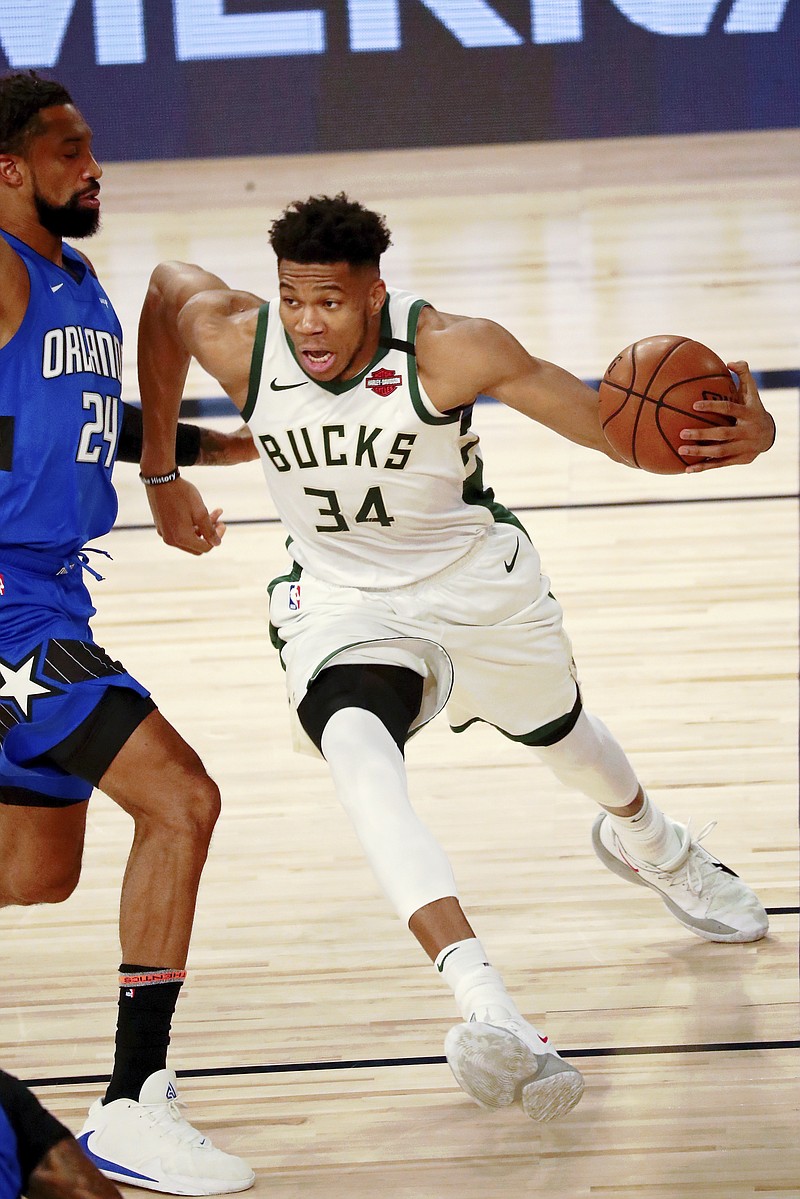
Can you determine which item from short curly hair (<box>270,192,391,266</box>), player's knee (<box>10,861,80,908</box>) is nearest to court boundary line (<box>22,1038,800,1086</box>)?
player's knee (<box>10,861,80,908</box>)

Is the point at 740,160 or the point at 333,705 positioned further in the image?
the point at 740,160

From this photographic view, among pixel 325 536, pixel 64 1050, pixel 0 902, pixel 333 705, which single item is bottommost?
pixel 64 1050

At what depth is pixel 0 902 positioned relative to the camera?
324cm

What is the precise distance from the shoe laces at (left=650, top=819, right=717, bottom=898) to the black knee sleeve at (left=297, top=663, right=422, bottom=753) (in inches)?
32.6

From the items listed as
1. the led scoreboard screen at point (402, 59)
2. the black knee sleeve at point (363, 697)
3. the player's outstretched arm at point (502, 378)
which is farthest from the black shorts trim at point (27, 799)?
the led scoreboard screen at point (402, 59)

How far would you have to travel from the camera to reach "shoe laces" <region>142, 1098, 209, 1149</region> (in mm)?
2756

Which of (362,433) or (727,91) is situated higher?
(727,91)

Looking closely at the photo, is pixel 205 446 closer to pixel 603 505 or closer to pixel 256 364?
pixel 256 364

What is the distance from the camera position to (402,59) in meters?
A: 10.5

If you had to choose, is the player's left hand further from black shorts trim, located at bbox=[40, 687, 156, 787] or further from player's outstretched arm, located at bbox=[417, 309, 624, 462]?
black shorts trim, located at bbox=[40, 687, 156, 787]

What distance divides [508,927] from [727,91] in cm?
850

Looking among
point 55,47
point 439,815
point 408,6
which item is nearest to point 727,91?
point 408,6

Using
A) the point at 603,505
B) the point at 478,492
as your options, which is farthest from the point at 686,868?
the point at 603,505

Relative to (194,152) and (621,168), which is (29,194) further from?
(621,168)
